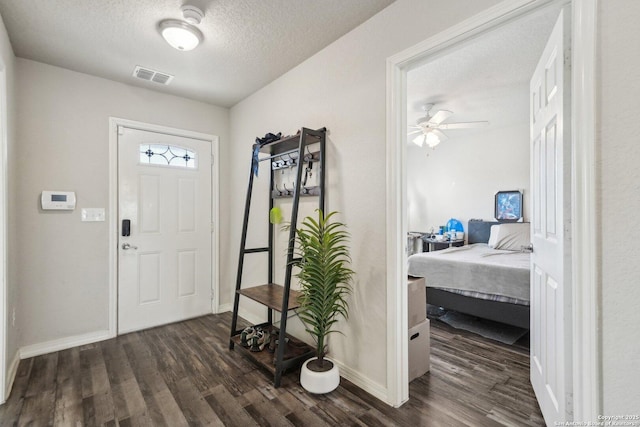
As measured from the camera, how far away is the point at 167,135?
3.35 meters

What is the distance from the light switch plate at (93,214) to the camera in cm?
286

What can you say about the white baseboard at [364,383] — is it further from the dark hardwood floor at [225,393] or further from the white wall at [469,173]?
the white wall at [469,173]

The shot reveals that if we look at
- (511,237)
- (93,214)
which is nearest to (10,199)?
(93,214)

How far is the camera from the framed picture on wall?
485 centimetres

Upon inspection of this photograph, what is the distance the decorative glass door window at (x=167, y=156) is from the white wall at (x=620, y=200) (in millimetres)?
3498

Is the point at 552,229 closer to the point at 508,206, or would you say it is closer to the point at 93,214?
the point at 93,214

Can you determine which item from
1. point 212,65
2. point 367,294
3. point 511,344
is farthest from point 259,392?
point 212,65

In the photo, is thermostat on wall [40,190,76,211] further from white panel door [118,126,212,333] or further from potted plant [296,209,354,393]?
potted plant [296,209,354,393]

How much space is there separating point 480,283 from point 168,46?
3.56 meters

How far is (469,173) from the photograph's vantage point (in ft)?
18.0

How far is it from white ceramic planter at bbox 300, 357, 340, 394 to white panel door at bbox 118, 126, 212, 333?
2020 millimetres

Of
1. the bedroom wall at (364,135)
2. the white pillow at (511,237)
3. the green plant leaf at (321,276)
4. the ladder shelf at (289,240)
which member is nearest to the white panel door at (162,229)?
the ladder shelf at (289,240)

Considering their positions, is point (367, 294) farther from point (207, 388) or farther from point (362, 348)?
point (207, 388)

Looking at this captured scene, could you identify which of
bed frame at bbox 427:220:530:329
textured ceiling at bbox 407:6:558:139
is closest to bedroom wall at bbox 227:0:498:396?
textured ceiling at bbox 407:6:558:139
